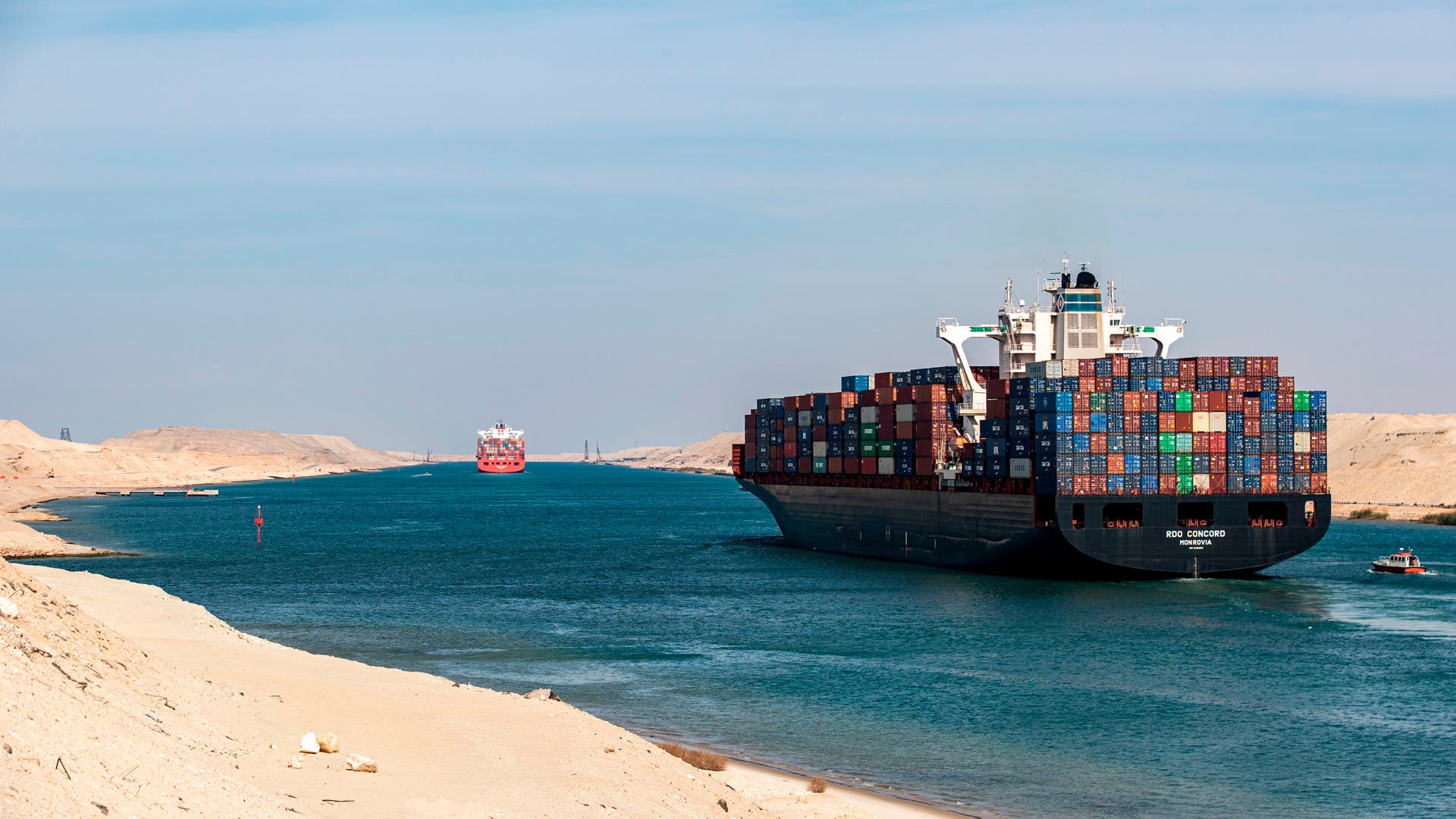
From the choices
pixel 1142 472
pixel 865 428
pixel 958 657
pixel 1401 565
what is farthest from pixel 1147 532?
pixel 865 428

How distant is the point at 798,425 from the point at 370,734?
260ft

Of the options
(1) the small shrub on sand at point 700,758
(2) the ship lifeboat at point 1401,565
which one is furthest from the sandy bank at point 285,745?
(2) the ship lifeboat at point 1401,565

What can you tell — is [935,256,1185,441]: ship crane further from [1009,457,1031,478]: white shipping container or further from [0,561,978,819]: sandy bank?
[0,561,978,819]: sandy bank

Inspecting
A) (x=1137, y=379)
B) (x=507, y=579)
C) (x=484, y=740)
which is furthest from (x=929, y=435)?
(x=484, y=740)

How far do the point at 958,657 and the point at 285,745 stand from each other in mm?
31908

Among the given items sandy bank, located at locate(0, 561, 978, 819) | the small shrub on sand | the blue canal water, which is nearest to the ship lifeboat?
the blue canal water

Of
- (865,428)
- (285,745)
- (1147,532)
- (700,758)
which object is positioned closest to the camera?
(285,745)

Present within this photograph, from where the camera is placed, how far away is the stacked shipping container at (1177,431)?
68375 millimetres

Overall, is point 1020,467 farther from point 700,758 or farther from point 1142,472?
point 700,758

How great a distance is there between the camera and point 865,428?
90312mm

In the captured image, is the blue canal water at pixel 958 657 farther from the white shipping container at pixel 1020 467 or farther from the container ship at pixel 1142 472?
the white shipping container at pixel 1020 467

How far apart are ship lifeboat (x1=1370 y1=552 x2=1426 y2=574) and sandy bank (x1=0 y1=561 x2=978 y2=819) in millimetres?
57950

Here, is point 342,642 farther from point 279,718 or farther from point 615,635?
point 279,718

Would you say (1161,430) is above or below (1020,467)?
above
